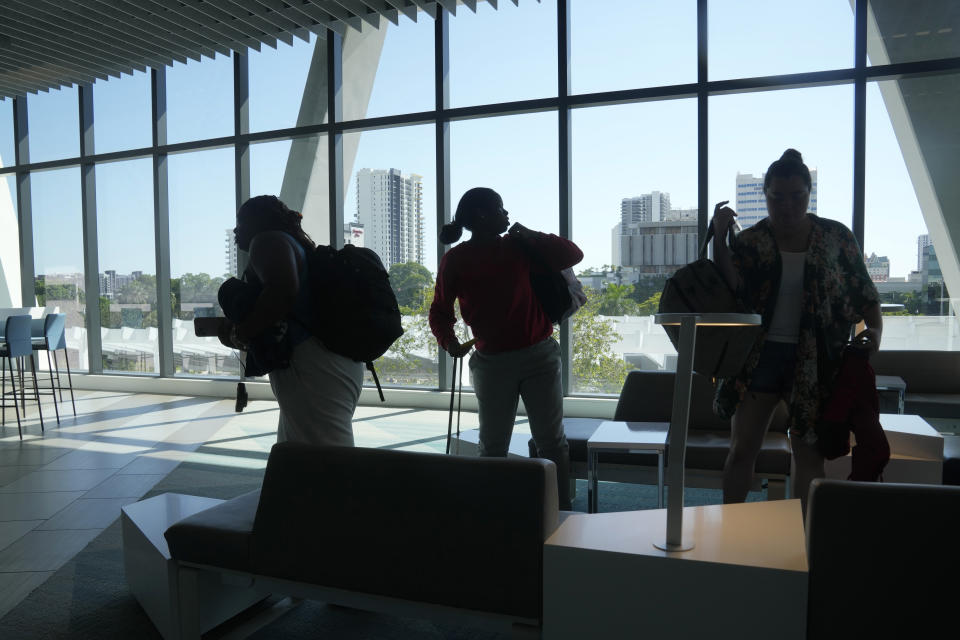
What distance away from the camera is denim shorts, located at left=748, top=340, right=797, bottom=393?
2129 millimetres

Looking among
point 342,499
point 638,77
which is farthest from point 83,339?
point 342,499

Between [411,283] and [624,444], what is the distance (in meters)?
4.59

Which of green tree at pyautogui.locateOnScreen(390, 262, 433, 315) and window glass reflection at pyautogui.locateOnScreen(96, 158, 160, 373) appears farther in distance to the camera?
window glass reflection at pyautogui.locateOnScreen(96, 158, 160, 373)

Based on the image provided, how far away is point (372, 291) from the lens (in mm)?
2328

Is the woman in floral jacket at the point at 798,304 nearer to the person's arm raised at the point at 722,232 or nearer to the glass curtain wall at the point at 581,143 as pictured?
the person's arm raised at the point at 722,232

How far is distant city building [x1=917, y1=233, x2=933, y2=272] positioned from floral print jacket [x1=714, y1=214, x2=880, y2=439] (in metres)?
4.04

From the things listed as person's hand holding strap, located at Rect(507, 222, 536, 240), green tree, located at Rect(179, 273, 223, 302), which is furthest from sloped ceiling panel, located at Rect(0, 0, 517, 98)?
person's hand holding strap, located at Rect(507, 222, 536, 240)

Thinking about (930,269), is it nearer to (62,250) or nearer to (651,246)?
(651,246)

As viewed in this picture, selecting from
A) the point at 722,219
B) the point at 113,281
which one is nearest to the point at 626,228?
the point at 722,219

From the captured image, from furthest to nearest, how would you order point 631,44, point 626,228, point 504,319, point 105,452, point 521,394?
point 626,228 < point 631,44 < point 105,452 < point 521,394 < point 504,319

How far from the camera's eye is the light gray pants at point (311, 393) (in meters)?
2.26

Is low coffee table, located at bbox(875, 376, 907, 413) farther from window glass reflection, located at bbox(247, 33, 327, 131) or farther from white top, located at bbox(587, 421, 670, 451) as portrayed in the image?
window glass reflection, located at bbox(247, 33, 327, 131)

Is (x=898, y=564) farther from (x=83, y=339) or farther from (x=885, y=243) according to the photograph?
(x=83, y=339)

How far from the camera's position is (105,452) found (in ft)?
17.3
